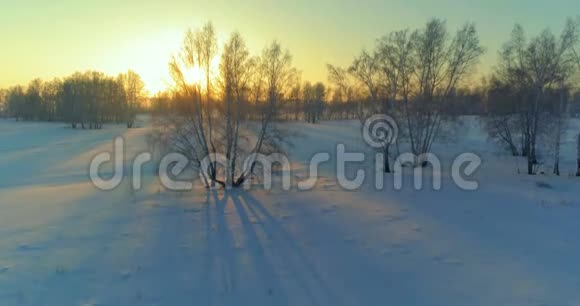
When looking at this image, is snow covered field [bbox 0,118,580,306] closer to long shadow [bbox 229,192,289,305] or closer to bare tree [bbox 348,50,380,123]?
long shadow [bbox 229,192,289,305]

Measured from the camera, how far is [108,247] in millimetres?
8656

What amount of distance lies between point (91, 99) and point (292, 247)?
65.5 metres

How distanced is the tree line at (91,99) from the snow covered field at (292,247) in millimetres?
53483

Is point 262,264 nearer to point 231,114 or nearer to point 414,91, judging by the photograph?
point 231,114

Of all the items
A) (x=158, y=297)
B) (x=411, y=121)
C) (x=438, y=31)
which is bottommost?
(x=158, y=297)

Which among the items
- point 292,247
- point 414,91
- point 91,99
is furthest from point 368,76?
point 91,99

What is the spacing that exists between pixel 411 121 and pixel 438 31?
5.71 meters

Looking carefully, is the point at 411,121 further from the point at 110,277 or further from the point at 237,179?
the point at 110,277

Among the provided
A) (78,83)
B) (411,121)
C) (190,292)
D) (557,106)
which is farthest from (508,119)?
(78,83)

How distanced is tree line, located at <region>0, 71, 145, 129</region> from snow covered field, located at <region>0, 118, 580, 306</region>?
53.5 metres

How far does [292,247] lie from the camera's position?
28.1ft

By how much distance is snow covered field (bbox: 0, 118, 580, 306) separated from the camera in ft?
20.8

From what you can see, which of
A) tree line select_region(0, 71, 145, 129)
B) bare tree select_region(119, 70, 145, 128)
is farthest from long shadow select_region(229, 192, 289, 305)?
bare tree select_region(119, 70, 145, 128)

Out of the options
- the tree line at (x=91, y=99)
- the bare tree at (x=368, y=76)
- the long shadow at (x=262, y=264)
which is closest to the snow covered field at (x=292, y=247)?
the long shadow at (x=262, y=264)
